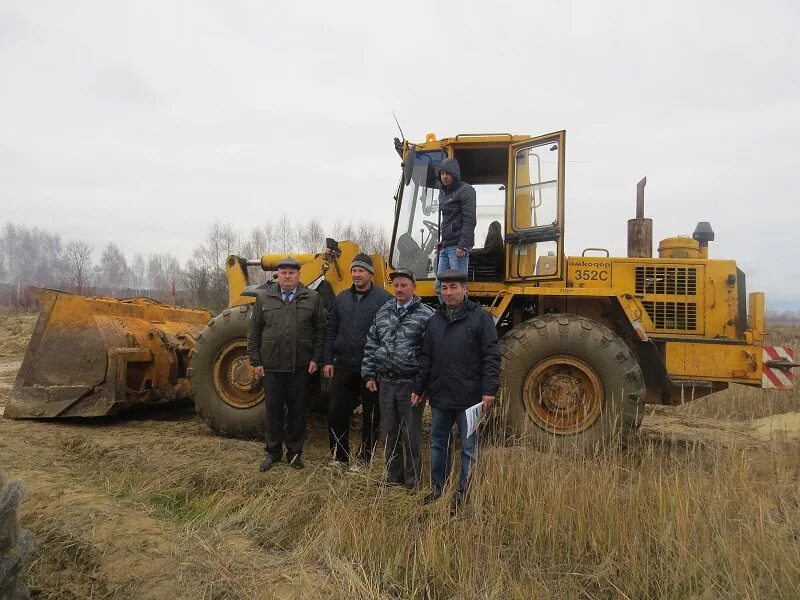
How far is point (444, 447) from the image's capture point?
155 inches

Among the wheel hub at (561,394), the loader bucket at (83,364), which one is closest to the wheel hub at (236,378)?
the loader bucket at (83,364)

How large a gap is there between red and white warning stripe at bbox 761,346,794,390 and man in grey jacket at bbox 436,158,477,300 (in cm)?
285

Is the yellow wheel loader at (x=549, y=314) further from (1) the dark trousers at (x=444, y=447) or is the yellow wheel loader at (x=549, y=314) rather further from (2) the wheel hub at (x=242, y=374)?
(1) the dark trousers at (x=444, y=447)

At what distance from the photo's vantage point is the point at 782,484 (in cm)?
372

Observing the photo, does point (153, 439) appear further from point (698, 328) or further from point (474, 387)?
point (698, 328)

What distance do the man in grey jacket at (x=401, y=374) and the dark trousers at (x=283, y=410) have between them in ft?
2.71

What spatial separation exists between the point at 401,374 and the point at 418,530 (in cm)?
113

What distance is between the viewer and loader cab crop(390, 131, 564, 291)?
5633 mm

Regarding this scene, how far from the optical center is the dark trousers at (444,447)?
3797 mm

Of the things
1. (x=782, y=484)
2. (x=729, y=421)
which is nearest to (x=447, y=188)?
(x=782, y=484)

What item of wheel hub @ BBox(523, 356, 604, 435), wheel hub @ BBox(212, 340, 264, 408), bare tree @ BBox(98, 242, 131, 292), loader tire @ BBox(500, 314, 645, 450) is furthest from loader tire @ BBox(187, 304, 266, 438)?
bare tree @ BBox(98, 242, 131, 292)

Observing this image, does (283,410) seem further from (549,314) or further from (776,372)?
(776,372)

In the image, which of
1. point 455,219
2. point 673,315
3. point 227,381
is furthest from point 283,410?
point 673,315

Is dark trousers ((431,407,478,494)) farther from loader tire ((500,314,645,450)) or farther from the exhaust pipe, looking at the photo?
the exhaust pipe
